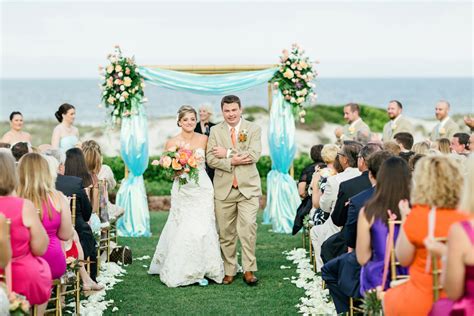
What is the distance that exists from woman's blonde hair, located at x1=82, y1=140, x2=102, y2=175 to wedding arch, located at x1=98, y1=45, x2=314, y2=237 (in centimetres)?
350

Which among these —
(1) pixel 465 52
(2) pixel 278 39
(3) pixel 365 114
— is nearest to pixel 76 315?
(3) pixel 365 114

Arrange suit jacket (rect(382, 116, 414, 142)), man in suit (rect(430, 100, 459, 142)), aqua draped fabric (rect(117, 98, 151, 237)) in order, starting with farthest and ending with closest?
suit jacket (rect(382, 116, 414, 142)) → man in suit (rect(430, 100, 459, 142)) → aqua draped fabric (rect(117, 98, 151, 237))

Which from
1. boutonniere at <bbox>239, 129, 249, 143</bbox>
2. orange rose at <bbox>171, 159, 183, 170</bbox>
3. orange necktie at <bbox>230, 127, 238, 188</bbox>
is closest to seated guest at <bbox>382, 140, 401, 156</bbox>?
boutonniere at <bbox>239, 129, 249, 143</bbox>

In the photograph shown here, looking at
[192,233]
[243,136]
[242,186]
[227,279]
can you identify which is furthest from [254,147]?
[227,279]

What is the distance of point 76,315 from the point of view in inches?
300

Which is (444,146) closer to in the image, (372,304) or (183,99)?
(372,304)

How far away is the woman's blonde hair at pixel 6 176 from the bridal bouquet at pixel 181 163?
341 cm

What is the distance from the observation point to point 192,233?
9359mm

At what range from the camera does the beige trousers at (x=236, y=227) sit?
9414 millimetres

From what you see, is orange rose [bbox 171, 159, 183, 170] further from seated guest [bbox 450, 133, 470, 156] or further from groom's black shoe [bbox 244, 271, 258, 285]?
seated guest [bbox 450, 133, 470, 156]

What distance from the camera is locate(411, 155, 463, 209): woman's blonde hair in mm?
5117

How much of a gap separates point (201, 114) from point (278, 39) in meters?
47.3

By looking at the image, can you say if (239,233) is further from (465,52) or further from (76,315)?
(465,52)

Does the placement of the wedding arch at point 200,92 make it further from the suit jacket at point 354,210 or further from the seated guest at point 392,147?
the suit jacket at point 354,210
